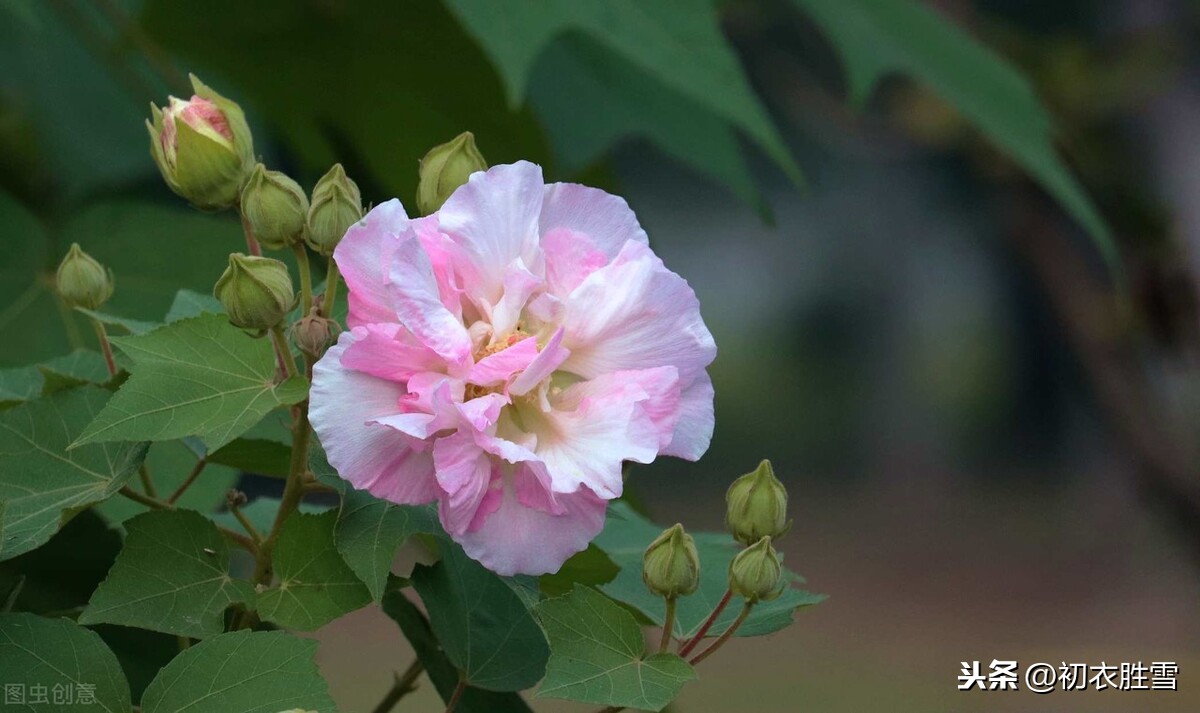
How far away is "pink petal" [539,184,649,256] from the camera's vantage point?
364 mm

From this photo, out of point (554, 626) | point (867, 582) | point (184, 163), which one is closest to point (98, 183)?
point (184, 163)

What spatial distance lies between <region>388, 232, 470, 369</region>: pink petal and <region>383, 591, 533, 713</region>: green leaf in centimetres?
10

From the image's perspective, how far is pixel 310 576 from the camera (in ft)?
1.16

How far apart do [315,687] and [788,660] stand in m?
3.92

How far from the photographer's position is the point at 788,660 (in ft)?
13.5

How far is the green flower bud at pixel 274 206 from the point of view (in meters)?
0.37

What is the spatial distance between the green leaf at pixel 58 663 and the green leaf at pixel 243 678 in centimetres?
1

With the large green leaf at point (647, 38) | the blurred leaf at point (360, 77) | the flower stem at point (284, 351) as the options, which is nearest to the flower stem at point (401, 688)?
the flower stem at point (284, 351)

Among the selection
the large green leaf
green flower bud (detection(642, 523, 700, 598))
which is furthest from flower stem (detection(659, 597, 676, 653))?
the large green leaf

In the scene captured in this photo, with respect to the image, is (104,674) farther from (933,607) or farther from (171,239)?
(933,607)

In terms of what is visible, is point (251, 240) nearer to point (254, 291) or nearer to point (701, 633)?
point (254, 291)

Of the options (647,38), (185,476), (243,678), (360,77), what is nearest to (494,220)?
(243,678)

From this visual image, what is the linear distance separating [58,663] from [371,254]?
0.43ft

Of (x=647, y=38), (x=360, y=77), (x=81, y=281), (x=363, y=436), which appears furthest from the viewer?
(x=360, y=77)
